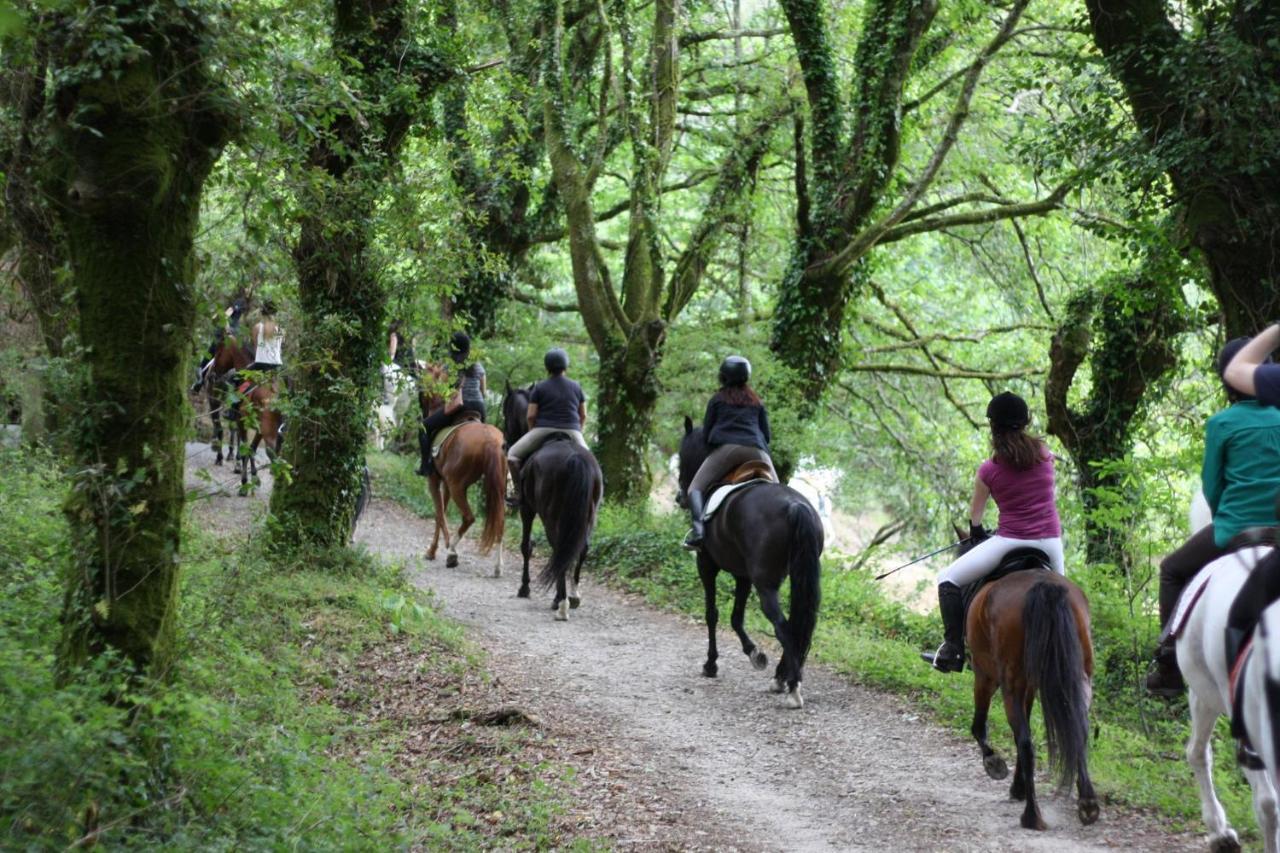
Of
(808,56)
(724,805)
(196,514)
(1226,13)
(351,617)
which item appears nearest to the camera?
(724,805)

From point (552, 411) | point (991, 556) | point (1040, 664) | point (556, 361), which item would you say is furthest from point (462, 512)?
point (1040, 664)

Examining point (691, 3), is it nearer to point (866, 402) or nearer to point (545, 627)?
point (866, 402)

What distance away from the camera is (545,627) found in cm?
1226

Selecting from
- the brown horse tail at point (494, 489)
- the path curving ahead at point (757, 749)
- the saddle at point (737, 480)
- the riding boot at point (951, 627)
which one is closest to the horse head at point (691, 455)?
the saddle at point (737, 480)

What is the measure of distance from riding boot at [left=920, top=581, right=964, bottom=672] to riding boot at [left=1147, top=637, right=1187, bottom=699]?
3.95ft

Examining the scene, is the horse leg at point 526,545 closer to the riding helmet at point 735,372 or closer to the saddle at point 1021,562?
the riding helmet at point 735,372

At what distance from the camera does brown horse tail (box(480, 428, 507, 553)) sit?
48.7ft

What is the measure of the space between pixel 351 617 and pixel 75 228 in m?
5.64

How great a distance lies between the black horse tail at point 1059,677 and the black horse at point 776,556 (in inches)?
103

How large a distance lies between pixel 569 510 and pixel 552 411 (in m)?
1.52

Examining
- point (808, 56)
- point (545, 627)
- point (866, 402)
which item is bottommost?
point (545, 627)

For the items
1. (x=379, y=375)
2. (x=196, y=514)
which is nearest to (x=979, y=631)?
(x=379, y=375)

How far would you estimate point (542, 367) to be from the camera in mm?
20609

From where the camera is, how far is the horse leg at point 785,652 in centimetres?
930
